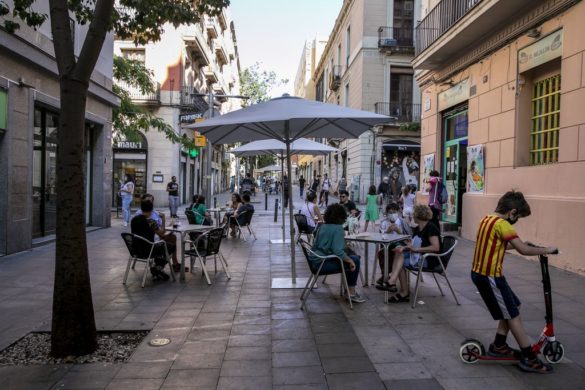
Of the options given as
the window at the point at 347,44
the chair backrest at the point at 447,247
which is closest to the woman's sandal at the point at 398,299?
the chair backrest at the point at 447,247

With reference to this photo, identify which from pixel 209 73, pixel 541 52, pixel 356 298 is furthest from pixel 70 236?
pixel 209 73

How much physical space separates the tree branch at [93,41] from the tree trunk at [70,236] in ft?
0.38

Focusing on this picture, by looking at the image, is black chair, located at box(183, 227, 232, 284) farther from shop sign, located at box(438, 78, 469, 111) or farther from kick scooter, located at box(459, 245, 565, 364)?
shop sign, located at box(438, 78, 469, 111)

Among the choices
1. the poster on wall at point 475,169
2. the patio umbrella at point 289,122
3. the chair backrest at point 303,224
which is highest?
the patio umbrella at point 289,122

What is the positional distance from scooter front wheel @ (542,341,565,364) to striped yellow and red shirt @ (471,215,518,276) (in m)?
0.69

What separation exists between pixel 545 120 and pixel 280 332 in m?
7.28

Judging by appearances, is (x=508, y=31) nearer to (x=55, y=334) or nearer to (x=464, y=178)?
(x=464, y=178)

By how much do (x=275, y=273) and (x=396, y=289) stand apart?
2328mm

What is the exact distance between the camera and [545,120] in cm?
946

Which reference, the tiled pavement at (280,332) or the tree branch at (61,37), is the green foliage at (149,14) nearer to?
the tree branch at (61,37)

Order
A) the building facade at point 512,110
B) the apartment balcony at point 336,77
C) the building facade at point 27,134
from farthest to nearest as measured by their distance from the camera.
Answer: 1. the apartment balcony at point 336,77
2. the building facade at point 27,134
3. the building facade at point 512,110

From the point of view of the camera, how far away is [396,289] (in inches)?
246

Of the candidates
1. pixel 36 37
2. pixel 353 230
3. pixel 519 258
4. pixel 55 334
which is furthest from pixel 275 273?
pixel 36 37

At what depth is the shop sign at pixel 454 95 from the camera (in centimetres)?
1249
